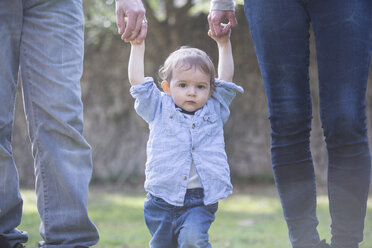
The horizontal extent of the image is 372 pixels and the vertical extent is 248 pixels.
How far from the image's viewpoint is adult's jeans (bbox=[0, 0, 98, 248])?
2.11 m

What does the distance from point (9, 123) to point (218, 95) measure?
37.4 inches

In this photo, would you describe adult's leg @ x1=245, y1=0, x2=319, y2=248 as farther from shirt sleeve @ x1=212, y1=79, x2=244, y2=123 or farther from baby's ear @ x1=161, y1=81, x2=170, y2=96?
baby's ear @ x1=161, y1=81, x2=170, y2=96

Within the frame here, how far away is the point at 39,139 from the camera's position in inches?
84.7

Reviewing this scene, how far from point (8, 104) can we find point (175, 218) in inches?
34.3

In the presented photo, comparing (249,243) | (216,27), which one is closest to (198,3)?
(249,243)

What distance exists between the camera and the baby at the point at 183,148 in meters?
2.16

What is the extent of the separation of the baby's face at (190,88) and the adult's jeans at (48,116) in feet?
1.45

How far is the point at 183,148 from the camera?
2.20m

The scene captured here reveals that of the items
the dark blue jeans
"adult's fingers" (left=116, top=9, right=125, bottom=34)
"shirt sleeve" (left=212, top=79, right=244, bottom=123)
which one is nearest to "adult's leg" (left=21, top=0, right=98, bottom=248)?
"adult's fingers" (left=116, top=9, right=125, bottom=34)

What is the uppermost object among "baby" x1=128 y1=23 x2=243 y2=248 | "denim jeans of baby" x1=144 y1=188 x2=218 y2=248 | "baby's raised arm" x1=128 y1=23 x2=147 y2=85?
"baby's raised arm" x1=128 y1=23 x2=147 y2=85

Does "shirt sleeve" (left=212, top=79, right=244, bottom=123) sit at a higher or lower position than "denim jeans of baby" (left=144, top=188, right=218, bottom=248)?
higher

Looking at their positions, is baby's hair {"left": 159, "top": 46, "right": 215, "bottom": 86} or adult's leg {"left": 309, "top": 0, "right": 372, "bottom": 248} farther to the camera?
baby's hair {"left": 159, "top": 46, "right": 215, "bottom": 86}

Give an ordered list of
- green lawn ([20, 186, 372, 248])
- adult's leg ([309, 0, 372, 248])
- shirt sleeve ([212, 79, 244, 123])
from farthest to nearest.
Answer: green lawn ([20, 186, 372, 248]) < shirt sleeve ([212, 79, 244, 123]) < adult's leg ([309, 0, 372, 248])

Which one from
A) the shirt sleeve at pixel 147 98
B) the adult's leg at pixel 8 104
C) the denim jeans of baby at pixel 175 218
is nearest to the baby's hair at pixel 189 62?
the shirt sleeve at pixel 147 98
